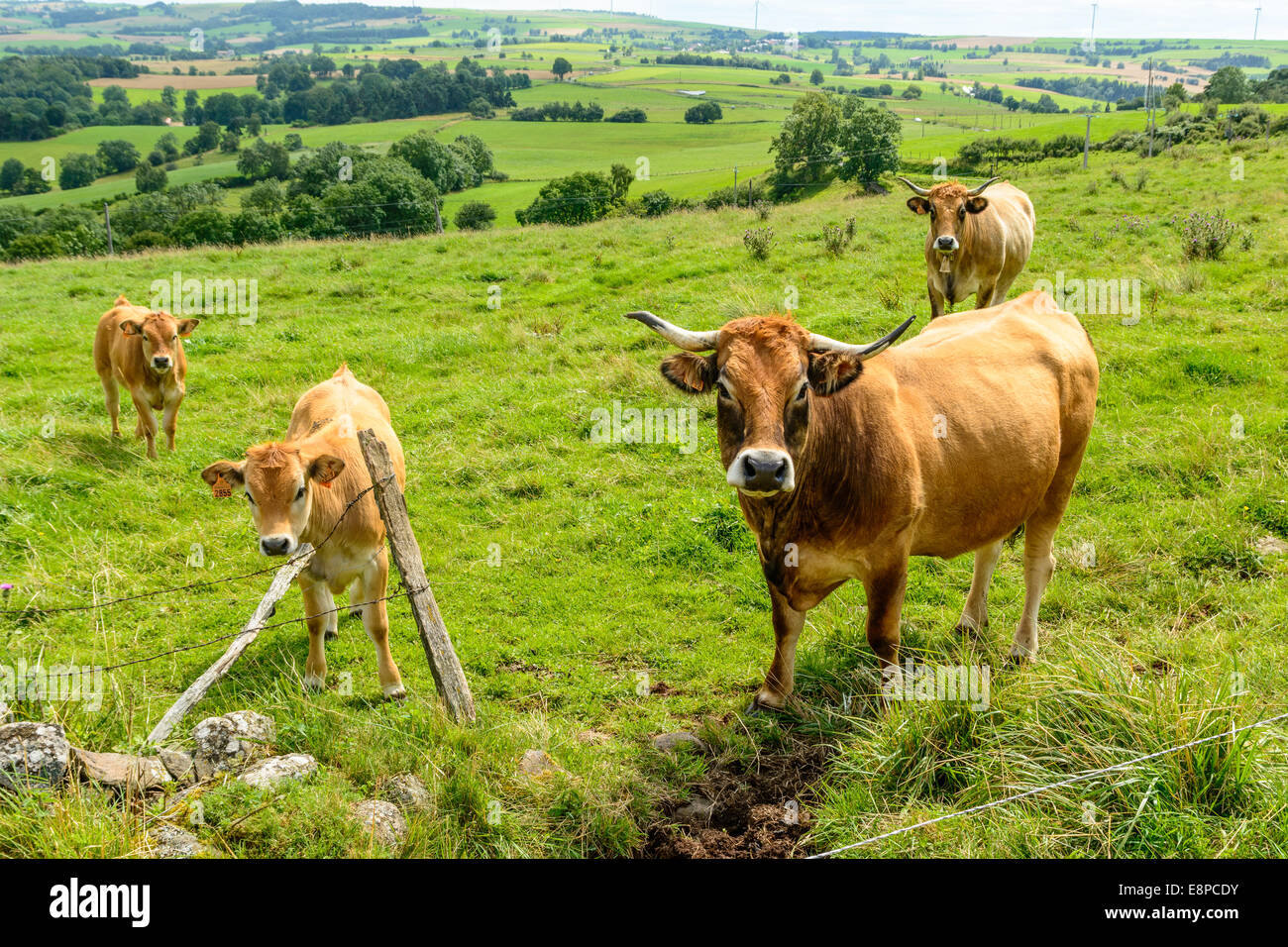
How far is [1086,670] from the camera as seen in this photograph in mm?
4812

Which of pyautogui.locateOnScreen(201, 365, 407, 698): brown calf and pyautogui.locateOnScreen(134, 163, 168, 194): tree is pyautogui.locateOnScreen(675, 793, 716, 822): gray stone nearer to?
pyautogui.locateOnScreen(201, 365, 407, 698): brown calf

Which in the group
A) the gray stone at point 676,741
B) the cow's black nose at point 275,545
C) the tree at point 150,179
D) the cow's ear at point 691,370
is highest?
the tree at point 150,179

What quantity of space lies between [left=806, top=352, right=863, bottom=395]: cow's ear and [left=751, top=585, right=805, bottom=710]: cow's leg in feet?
4.84

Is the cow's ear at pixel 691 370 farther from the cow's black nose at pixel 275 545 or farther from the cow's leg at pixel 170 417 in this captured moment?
the cow's leg at pixel 170 417

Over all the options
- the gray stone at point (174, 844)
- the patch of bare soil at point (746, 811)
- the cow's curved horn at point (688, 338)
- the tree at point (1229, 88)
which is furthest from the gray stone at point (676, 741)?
the tree at point (1229, 88)

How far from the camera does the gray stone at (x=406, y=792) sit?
15.5 ft

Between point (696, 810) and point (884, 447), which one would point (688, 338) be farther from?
point (696, 810)

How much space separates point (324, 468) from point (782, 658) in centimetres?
348

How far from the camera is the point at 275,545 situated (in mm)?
5805

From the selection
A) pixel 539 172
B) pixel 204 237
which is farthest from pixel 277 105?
pixel 204 237

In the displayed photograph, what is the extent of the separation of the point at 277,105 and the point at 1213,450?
121 metres

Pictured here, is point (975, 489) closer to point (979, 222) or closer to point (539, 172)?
point (979, 222)

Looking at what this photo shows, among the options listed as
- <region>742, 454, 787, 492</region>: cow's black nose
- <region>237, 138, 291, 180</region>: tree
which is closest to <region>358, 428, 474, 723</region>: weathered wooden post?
<region>742, 454, 787, 492</region>: cow's black nose

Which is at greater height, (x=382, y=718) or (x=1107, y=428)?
(x=1107, y=428)
